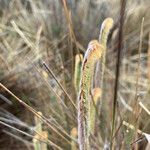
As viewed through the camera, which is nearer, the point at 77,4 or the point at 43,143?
the point at 43,143

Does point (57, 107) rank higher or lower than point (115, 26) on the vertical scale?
lower

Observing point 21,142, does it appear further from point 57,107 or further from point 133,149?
point 133,149

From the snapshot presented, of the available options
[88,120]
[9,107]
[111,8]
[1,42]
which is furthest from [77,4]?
[88,120]

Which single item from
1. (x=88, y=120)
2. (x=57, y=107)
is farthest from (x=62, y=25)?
(x=88, y=120)

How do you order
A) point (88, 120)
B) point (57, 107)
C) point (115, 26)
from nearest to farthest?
point (88, 120)
point (57, 107)
point (115, 26)

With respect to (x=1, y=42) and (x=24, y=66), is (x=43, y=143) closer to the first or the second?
(x=24, y=66)

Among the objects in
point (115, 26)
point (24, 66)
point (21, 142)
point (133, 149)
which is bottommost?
point (133, 149)

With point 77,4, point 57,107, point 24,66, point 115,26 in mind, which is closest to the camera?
point 57,107
